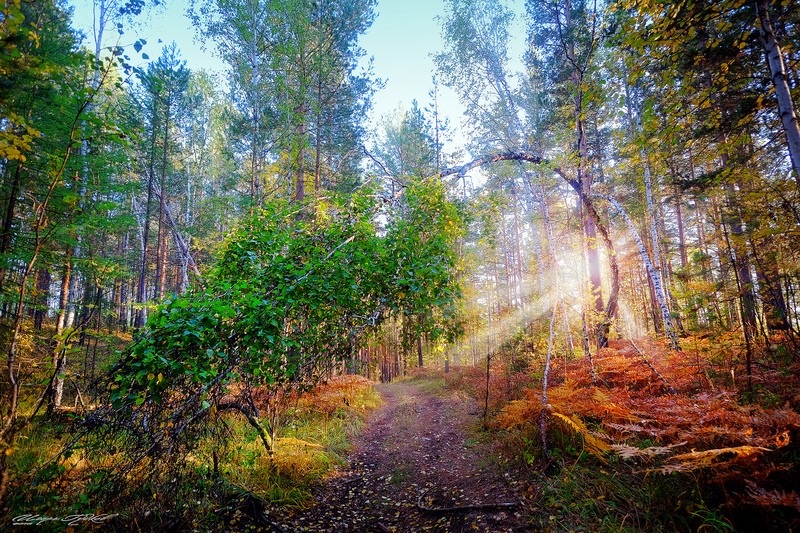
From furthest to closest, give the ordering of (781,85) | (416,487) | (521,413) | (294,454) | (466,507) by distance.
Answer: (294,454), (521,413), (416,487), (466,507), (781,85)

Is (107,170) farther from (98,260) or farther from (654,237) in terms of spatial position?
(654,237)

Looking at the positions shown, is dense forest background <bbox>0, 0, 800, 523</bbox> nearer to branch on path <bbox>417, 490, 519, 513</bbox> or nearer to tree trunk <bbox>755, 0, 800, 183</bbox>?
tree trunk <bbox>755, 0, 800, 183</bbox>

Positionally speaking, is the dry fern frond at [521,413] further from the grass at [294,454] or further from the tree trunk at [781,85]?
the tree trunk at [781,85]

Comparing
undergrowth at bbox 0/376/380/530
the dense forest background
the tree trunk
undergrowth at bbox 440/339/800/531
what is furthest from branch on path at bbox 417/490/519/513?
the tree trunk

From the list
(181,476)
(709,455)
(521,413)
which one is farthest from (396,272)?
(709,455)

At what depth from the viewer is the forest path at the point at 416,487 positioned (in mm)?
4070

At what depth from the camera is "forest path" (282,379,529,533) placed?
4070 mm

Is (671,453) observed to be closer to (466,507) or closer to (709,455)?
(709,455)

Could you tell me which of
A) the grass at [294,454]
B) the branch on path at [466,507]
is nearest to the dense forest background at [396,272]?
the grass at [294,454]

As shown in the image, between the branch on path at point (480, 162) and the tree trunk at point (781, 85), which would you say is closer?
the tree trunk at point (781, 85)

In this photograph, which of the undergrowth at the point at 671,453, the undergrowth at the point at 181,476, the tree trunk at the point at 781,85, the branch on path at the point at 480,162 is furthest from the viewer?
the branch on path at the point at 480,162

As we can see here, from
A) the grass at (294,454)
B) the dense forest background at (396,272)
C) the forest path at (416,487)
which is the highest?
the dense forest background at (396,272)

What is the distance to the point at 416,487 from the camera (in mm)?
5234

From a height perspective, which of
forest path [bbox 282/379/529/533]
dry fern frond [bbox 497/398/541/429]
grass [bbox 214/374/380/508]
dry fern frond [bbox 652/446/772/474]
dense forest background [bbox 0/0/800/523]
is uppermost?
dense forest background [bbox 0/0/800/523]
